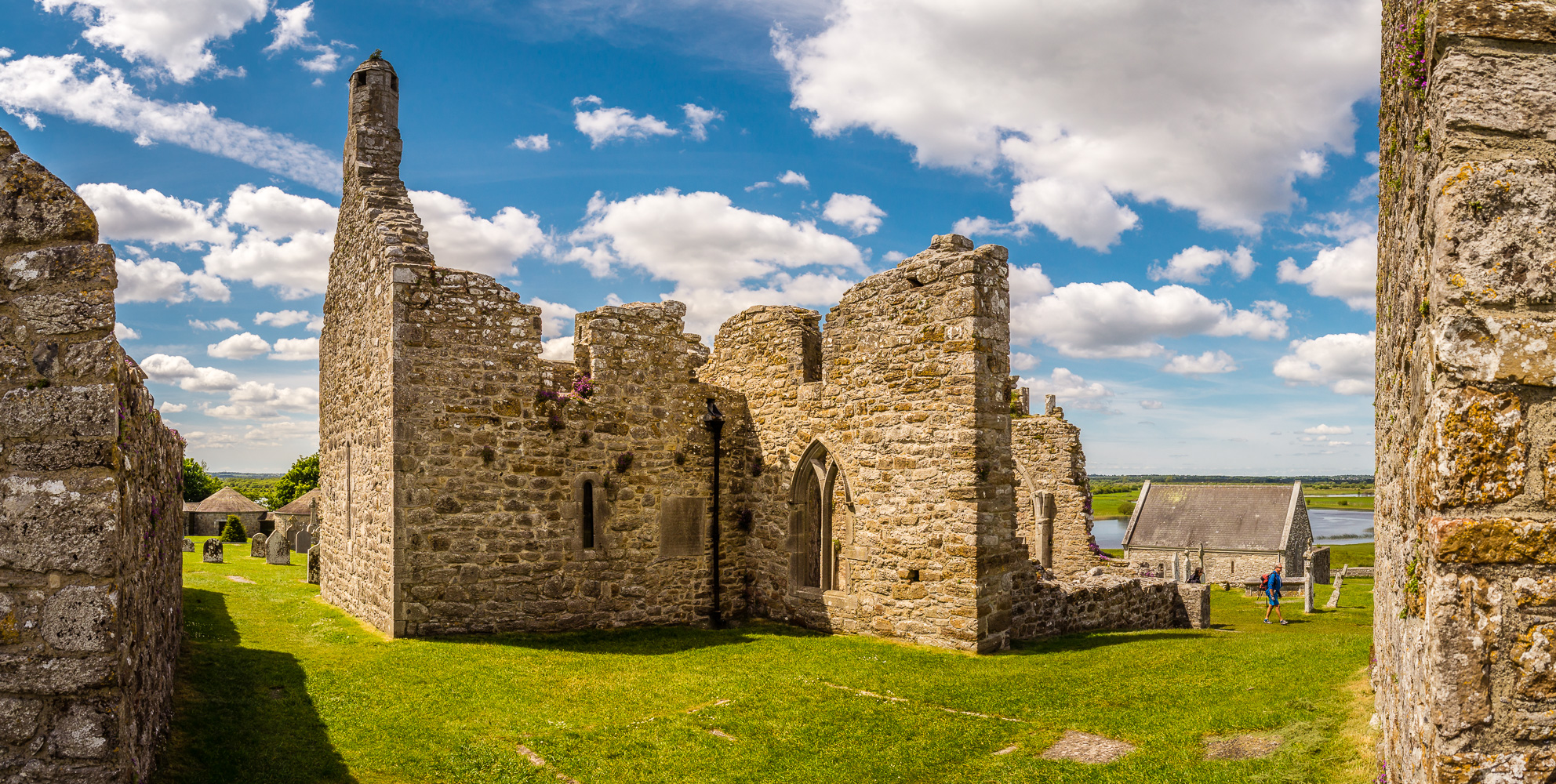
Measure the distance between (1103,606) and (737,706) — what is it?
25.9ft

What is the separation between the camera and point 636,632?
1382 cm

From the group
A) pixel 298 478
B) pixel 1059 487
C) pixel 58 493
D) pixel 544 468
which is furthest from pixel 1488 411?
pixel 298 478

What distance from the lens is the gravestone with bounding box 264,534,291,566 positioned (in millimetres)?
24516

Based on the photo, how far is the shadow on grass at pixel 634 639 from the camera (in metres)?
12.4

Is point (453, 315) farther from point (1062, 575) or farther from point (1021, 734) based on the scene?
point (1062, 575)

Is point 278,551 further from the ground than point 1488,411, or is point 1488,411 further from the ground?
point 1488,411

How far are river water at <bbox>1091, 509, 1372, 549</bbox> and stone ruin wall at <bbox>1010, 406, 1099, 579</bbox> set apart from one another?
5862 cm

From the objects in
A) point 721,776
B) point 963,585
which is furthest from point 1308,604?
point 721,776

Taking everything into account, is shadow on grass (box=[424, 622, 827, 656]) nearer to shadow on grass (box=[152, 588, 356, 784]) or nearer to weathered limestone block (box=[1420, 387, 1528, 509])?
shadow on grass (box=[152, 588, 356, 784])

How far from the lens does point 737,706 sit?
942cm

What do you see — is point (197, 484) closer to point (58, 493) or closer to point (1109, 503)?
point (58, 493)

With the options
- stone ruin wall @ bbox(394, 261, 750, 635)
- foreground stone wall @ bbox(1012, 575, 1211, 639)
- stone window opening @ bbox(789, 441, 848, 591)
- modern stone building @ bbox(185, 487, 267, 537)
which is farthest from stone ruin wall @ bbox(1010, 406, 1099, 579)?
modern stone building @ bbox(185, 487, 267, 537)

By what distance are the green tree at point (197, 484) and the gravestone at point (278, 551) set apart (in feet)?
115

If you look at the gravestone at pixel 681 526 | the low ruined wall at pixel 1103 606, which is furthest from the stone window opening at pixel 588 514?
the low ruined wall at pixel 1103 606
